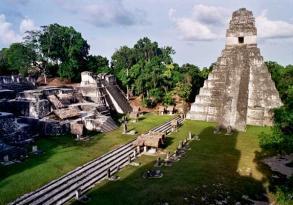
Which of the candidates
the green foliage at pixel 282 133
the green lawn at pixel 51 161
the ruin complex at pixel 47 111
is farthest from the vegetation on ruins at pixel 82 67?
the green foliage at pixel 282 133

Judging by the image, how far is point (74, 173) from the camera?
2166 cm

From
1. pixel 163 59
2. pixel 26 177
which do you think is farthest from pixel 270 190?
pixel 163 59

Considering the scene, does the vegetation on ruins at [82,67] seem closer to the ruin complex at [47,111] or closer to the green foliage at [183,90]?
the green foliage at [183,90]

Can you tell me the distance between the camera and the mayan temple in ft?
123

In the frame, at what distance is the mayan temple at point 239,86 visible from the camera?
37375 mm

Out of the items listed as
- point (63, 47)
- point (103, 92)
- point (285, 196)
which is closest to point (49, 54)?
point (63, 47)

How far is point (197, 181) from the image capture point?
20.8 meters

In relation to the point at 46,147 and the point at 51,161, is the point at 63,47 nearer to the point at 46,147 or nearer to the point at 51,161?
the point at 46,147

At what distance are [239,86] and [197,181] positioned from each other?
21.5 m

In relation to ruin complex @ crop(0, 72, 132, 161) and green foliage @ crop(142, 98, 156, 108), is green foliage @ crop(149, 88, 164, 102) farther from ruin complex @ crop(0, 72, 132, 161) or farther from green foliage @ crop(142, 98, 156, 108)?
ruin complex @ crop(0, 72, 132, 161)

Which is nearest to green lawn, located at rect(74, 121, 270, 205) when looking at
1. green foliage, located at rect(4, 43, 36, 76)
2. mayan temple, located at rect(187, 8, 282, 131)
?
mayan temple, located at rect(187, 8, 282, 131)

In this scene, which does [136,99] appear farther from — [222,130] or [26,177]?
[26,177]

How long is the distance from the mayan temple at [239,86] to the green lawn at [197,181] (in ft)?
29.4

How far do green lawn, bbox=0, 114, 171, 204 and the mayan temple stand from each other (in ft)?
34.4
